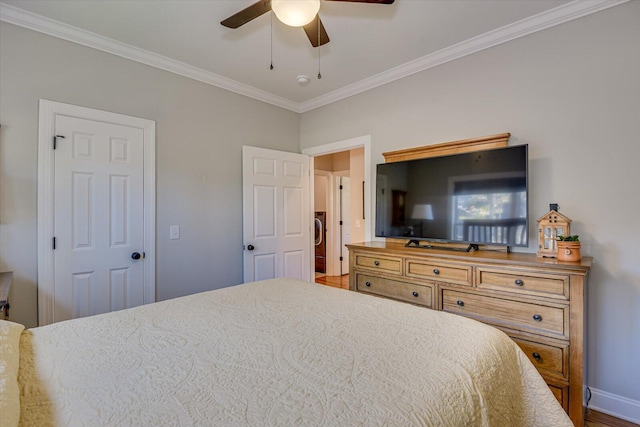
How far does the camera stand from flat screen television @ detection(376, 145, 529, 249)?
84.6 inches

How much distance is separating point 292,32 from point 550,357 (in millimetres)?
2796

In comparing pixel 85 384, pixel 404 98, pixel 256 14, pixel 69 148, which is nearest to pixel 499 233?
pixel 404 98

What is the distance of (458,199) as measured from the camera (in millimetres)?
2416

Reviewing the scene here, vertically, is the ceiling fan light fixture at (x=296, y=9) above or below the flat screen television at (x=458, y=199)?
above

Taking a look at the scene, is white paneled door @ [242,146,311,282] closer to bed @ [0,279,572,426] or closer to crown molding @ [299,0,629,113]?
crown molding @ [299,0,629,113]

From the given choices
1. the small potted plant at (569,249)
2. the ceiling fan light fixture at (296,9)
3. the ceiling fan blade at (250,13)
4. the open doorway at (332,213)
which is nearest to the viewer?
the ceiling fan light fixture at (296,9)

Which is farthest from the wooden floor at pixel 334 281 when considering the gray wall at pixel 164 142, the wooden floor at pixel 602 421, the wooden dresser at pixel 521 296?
the wooden floor at pixel 602 421

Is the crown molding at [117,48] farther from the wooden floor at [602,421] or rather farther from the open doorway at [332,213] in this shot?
the wooden floor at [602,421]

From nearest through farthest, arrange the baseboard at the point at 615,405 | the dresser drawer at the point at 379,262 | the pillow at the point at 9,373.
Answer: the pillow at the point at 9,373
the baseboard at the point at 615,405
the dresser drawer at the point at 379,262

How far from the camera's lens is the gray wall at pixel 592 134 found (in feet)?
6.34

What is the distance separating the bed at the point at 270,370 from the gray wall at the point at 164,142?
1410 millimetres

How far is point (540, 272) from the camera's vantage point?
70.9 inches

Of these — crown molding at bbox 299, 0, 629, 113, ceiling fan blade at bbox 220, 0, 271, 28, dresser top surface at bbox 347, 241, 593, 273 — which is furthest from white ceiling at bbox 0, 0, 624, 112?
dresser top surface at bbox 347, 241, 593, 273

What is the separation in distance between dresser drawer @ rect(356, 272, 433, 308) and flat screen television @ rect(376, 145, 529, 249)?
0.45 meters
